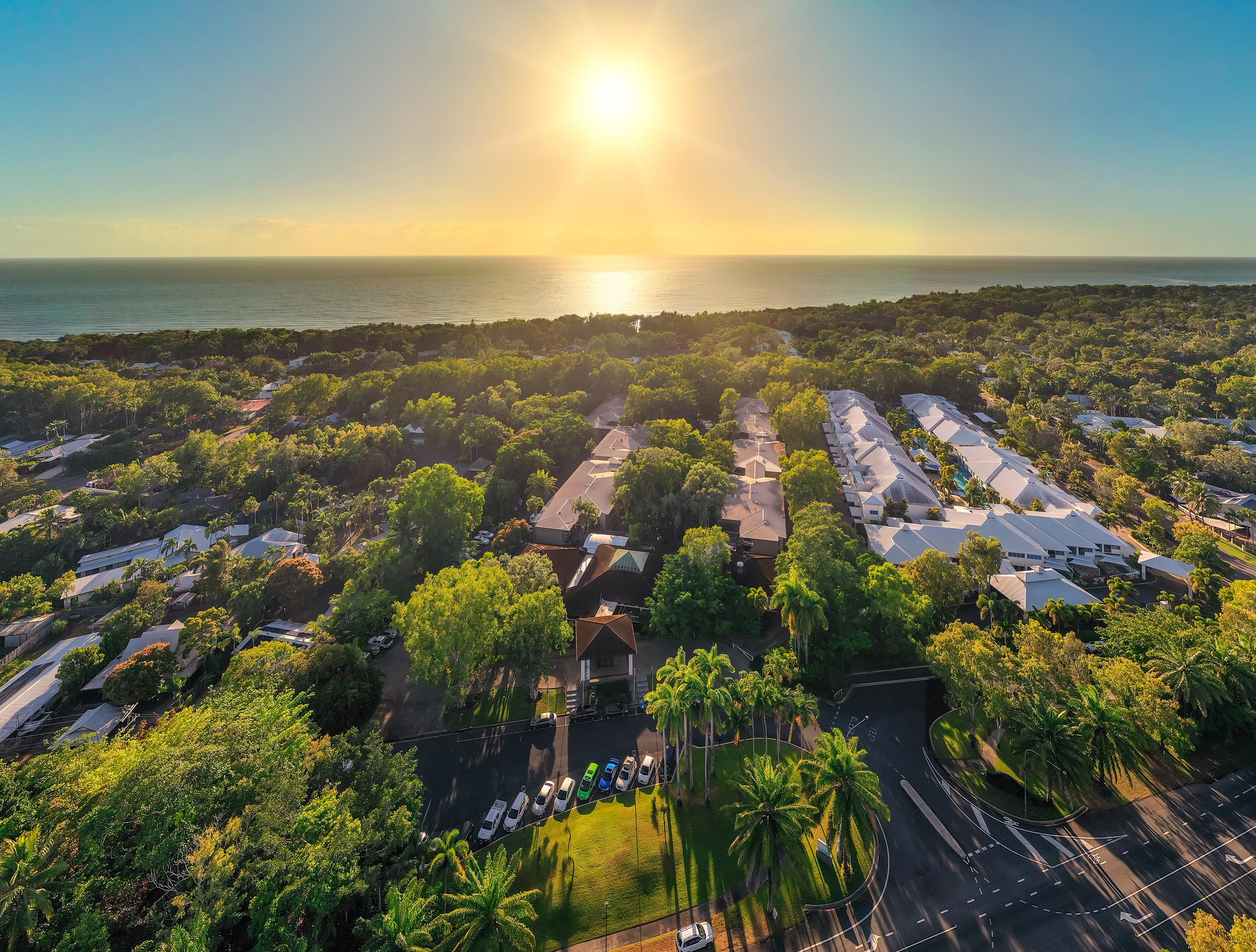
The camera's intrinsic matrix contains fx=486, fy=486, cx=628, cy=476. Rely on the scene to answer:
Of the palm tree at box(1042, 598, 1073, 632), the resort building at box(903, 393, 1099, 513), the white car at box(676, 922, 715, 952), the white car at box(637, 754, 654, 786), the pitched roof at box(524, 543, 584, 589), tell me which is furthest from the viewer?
the resort building at box(903, 393, 1099, 513)

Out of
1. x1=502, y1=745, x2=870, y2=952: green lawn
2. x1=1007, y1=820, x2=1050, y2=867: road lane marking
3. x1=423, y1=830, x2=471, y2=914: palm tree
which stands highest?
x1=423, y1=830, x2=471, y2=914: palm tree

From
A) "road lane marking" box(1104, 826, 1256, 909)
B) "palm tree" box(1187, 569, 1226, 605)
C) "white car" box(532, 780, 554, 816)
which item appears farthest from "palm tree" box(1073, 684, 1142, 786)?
"white car" box(532, 780, 554, 816)

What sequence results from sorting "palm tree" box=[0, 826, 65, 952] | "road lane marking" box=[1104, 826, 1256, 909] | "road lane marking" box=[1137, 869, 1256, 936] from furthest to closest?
"road lane marking" box=[1104, 826, 1256, 909]
"road lane marking" box=[1137, 869, 1256, 936]
"palm tree" box=[0, 826, 65, 952]

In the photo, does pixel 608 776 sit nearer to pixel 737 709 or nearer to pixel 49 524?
pixel 737 709

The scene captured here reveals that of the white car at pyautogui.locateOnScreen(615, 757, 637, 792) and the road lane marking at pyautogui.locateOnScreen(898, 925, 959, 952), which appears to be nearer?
the road lane marking at pyautogui.locateOnScreen(898, 925, 959, 952)

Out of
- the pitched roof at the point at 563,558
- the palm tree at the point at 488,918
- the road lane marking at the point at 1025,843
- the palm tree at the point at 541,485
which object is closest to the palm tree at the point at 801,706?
the road lane marking at the point at 1025,843

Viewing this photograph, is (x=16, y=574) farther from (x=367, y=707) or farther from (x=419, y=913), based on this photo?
(x=419, y=913)

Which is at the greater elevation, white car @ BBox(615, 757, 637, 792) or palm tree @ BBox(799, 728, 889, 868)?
palm tree @ BBox(799, 728, 889, 868)

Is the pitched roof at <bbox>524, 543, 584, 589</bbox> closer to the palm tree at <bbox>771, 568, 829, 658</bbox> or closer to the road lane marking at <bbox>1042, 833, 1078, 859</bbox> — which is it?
the palm tree at <bbox>771, 568, 829, 658</bbox>
